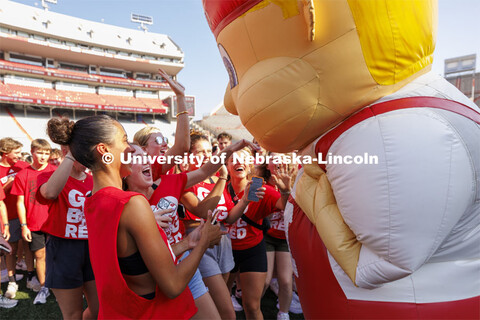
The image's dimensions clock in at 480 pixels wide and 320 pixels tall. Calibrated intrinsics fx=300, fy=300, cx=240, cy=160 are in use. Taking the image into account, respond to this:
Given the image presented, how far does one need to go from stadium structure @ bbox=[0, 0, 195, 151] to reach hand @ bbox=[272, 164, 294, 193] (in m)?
22.6

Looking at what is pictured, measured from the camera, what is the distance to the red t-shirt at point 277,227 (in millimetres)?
3281

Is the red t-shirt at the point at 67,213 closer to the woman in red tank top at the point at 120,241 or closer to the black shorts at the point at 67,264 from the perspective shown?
the black shorts at the point at 67,264

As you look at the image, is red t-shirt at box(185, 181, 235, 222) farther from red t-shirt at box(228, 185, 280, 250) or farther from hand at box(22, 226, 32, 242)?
hand at box(22, 226, 32, 242)

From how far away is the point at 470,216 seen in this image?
4.51ft

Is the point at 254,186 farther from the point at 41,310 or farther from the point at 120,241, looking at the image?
the point at 41,310

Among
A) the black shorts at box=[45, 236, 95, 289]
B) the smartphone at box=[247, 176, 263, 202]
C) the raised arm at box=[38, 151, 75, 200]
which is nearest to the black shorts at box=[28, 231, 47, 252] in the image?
the black shorts at box=[45, 236, 95, 289]

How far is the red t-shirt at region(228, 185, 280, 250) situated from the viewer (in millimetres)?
2943

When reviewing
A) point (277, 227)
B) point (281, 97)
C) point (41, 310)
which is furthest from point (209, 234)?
point (41, 310)

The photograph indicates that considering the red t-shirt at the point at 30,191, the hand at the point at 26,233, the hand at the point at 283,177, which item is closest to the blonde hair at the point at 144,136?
the hand at the point at 283,177

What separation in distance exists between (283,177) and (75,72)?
102 ft

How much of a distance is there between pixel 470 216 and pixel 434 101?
0.55m

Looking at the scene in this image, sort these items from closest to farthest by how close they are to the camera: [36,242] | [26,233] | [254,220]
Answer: [254,220] → [26,233] → [36,242]

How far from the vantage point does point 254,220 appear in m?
2.99

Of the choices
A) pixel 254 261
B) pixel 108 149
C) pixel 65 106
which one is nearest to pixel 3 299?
pixel 254 261
